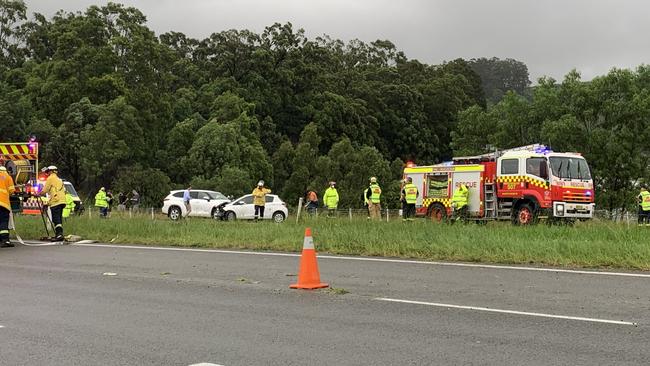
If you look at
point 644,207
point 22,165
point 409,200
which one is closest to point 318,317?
point 22,165

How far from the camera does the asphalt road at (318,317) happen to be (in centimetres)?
594

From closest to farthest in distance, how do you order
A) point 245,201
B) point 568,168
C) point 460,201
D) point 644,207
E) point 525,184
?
point 568,168, point 525,184, point 460,201, point 644,207, point 245,201

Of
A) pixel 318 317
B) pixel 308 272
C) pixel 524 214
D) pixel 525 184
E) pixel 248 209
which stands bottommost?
pixel 318 317

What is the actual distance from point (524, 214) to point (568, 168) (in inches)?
84.7

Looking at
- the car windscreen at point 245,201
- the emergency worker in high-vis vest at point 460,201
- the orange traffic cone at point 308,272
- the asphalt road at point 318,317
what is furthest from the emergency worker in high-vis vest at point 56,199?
the car windscreen at point 245,201

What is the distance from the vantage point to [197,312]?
7.86 m

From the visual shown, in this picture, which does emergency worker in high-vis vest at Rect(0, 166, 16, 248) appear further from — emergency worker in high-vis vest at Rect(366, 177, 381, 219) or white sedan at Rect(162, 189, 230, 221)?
white sedan at Rect(162, 189, 230, 221)

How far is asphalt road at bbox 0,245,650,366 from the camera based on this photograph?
594 cm

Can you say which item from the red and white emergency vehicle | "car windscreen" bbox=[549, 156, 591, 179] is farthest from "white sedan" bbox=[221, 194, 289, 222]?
the red and white emergency vehicle

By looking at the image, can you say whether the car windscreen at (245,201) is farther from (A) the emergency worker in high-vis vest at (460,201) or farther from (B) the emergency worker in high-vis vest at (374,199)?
(A) the emergency worker in high-vis vest at (460,201)

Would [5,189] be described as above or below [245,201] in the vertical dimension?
below

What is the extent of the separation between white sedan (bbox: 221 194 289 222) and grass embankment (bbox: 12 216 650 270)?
13043 mm

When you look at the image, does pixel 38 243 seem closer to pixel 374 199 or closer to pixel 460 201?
pixel 374 199

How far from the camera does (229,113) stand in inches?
2552
